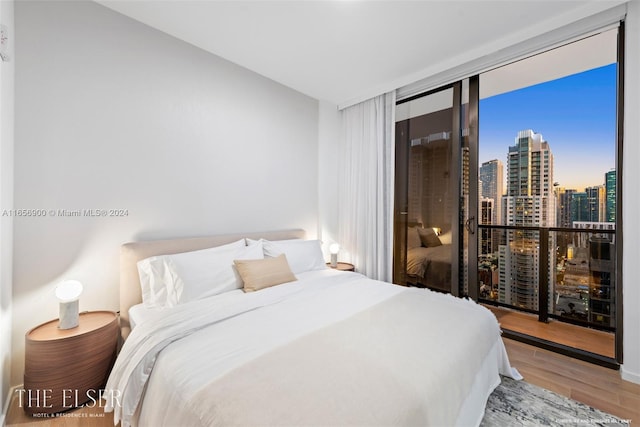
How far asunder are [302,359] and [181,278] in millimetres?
1204

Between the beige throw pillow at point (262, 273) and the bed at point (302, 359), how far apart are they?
0.13 m

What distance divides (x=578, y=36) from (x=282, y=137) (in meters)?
2.78

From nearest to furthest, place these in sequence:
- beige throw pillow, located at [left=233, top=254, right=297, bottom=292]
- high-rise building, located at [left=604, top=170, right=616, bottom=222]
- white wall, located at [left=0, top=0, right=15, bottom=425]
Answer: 1. white wall, located at [left=0, top=0, right=15, bottom=425]
2. beige throw pillow, located at [left=233, top=254, right=297, bottom=292]
3. high-rise building, located at [left=604, top=170, right=616, bottom=222]

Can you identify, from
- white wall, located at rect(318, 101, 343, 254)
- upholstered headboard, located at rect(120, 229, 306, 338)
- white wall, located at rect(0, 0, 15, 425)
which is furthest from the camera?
white wall, located at rect(318, 101, 343, 254)

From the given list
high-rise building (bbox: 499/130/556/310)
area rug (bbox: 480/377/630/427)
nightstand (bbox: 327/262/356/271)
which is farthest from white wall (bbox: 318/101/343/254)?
area rug (bbox: 480/377/630/427)

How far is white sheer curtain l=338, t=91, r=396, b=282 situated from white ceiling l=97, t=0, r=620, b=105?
64 cm

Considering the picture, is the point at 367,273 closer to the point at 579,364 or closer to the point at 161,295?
the point at 579,364

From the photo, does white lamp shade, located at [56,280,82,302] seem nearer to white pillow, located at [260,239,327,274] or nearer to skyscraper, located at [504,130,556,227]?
white pillow, located at [260,239,327,274]

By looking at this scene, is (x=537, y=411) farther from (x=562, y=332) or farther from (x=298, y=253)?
(x=298, y=253)

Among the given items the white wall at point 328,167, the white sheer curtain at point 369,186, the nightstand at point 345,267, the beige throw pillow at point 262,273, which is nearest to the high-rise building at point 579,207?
the white sheer curtain at point 369,186

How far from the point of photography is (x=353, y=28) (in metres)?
2.27

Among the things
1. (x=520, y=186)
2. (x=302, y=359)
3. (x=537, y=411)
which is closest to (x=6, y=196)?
(x=302, y=359)

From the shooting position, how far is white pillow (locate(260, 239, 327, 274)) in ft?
8.98

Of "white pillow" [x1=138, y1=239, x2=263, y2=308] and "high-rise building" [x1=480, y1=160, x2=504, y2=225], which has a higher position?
"high-rise building" [x1=480, y1=160, x2=504, y2=225]
